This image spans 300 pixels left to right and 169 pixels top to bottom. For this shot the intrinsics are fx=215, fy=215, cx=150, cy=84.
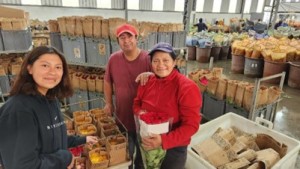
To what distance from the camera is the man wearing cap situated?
1830 mm

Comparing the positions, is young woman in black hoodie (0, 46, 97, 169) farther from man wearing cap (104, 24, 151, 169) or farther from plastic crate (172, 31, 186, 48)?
plastic crate (172, 31, 186, 48)

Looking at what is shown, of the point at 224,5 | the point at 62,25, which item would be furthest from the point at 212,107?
the point at 224,5

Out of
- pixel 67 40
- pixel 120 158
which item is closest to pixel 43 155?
pixel 120 158

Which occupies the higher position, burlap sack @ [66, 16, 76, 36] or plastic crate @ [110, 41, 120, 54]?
burlap sack @ [66, 16, 76, 36]

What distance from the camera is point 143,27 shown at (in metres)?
3.51

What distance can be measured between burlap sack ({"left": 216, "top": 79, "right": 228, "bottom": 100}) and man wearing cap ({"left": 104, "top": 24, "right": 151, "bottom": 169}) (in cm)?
181

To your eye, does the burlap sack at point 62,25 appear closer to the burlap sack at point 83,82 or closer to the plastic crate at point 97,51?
the plastic crate at point 97,51

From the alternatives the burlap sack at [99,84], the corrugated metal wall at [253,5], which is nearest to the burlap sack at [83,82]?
the burlap sack at [99,84]

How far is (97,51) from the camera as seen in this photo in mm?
3348

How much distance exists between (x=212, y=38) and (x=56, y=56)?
797cm

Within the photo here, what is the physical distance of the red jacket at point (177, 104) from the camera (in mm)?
1308

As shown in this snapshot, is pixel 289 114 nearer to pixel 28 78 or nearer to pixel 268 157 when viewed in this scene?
pixel 268 157

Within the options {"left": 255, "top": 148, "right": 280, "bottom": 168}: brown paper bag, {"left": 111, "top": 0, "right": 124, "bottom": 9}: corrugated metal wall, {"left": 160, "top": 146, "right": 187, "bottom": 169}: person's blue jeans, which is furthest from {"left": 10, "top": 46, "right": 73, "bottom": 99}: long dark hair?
{"left": 111, "top": 0, "right": 124, "bottom": 9}: corrugated metal wall

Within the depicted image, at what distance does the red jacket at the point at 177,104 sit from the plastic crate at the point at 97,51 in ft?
6.64
